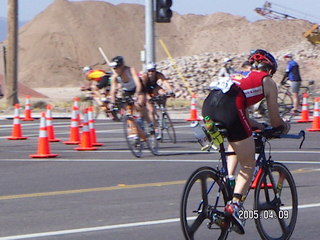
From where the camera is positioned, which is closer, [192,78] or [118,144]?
[118,144]

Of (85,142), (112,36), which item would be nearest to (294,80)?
(85,142)

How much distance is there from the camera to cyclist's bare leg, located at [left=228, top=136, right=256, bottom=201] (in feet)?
26.5

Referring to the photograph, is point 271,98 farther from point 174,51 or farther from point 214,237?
point 174,51

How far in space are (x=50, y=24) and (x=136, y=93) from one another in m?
76.4

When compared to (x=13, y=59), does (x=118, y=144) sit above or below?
below

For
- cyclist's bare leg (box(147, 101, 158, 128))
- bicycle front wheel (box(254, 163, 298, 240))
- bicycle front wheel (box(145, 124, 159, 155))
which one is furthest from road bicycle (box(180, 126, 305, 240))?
cyclist's bare leg (box(147, 101, 158, 128))

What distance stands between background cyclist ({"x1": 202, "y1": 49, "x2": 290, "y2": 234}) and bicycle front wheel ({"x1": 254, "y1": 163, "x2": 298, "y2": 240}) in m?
0.31

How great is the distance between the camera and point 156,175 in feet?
45.3

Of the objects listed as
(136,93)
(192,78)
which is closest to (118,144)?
(136,93)

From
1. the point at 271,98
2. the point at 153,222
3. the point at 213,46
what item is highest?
the point at 213,46

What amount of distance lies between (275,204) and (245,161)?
62 cm

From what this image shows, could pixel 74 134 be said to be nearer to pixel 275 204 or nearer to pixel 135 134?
pixel 135 134

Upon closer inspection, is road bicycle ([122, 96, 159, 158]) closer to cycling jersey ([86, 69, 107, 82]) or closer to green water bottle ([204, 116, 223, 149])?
green water bottle ([204, 116, 223, 149])

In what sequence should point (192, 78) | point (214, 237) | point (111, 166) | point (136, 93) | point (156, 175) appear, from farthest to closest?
1. point (192, 78)
2. point (136, 93)
3. point (111, 166)
4. point (156, 175)
5. point (214, 237)
